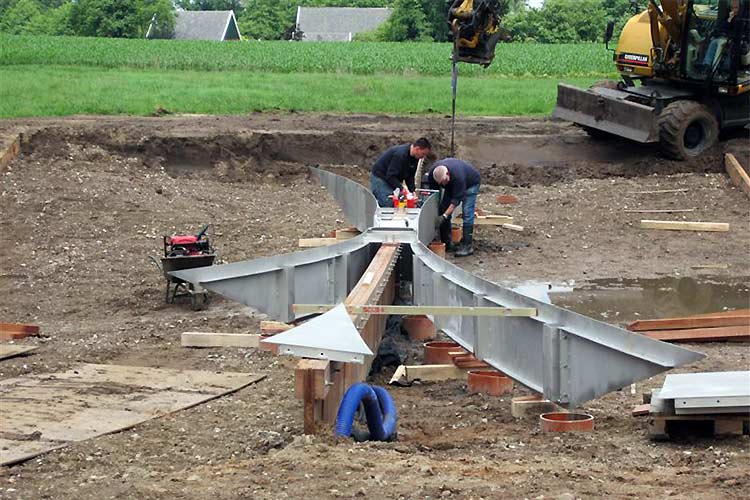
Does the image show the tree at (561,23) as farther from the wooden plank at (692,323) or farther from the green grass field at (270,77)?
the wooden plank at (692,323)

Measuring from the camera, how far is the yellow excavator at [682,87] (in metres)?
21.5

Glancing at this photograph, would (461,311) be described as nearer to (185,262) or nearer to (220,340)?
(220,340)

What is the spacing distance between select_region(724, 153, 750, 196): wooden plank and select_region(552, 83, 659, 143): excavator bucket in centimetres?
129

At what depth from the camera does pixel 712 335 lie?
1164 centimetres

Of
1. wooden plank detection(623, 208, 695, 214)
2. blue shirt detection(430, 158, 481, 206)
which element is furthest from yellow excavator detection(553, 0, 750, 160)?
blue shirt detection(430, 158, 481, 206)

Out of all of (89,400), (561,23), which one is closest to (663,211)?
(89,400)

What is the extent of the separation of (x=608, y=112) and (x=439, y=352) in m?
12.3

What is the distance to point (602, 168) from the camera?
2230 cm

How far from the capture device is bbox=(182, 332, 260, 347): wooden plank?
31.8ft

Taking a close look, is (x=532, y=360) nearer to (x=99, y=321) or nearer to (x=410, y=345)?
(x=410, y=345)

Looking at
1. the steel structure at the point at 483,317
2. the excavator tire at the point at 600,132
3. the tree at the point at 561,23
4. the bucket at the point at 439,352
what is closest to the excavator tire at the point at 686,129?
the excavator tire at the point at 600,132

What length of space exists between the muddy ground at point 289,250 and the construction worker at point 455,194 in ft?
0.91

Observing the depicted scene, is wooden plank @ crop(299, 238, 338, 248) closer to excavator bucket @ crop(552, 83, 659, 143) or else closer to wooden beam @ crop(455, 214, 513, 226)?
wooden beam @ crop(455, 214, 513, 226)

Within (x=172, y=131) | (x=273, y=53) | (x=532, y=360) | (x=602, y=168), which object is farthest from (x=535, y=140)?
(x=273, y=53)
